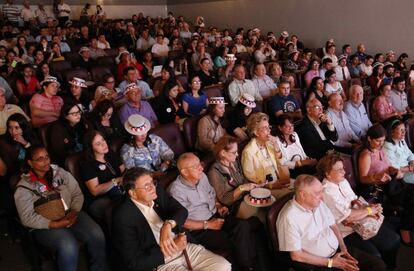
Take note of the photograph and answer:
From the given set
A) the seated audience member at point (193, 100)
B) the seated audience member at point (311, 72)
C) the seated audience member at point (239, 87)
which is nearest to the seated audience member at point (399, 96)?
the seated audience member at point (311, 72)

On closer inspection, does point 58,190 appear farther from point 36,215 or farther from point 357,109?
point 357,109

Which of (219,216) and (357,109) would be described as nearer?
(219,216)

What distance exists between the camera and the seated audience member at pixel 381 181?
3.06m

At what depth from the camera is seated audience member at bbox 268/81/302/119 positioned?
4.73 meters

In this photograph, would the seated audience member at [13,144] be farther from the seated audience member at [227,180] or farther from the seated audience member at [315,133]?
the seated audience member at [315,133]

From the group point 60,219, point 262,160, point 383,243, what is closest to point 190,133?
point 262,160

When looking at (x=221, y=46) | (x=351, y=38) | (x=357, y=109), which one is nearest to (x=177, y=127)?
(x=357, y=109)

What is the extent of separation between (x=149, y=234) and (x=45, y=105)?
2.68m

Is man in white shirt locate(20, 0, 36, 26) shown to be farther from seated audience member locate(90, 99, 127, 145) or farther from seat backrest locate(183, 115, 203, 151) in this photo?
seat backrest locate(183, 115, 203, 151)

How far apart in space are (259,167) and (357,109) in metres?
2.12

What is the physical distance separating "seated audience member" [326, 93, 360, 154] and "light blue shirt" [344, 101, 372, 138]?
13cm

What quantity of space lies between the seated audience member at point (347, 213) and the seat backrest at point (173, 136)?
1555 mm

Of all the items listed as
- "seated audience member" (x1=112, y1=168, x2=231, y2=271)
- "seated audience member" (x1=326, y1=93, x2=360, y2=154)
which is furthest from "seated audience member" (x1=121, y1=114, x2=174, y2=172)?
"seated audience member" (x1=326, y1=93, x2=360, y2=154)

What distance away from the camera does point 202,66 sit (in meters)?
6.21
